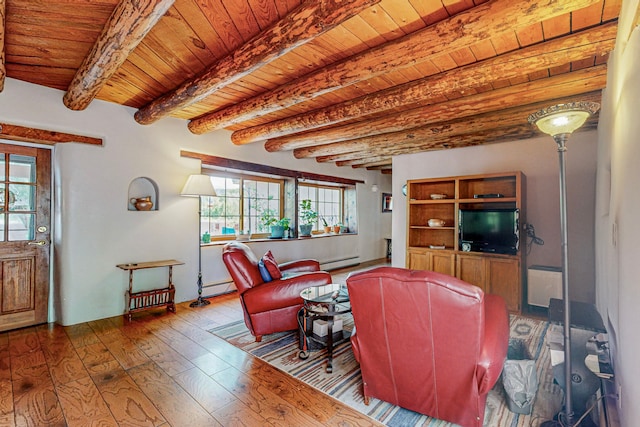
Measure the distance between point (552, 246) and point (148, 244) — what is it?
17.5ft

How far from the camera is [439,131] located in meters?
4.04

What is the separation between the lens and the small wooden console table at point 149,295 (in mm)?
3532

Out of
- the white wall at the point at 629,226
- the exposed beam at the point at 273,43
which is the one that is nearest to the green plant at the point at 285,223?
the exposed beam at the point at 273,43

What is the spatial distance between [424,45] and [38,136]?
12.7 feet

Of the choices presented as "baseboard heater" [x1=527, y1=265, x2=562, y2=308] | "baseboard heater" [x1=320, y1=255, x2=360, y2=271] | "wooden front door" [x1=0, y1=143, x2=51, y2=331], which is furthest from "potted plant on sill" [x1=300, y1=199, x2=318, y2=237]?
"wooden front door" [x1=0, y1=143, x2=51, y2=331]

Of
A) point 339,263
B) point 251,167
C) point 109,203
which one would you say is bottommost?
point 339,263

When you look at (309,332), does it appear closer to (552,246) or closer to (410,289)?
A: (410,289)

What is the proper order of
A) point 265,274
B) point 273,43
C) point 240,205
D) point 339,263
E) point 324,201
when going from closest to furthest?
point 273,43, point 265,274, point 240,205, point 339,263, point 324,201

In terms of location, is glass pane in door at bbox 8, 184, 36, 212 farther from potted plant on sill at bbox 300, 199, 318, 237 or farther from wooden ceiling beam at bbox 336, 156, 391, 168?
wooden ceiling beam at bbox 336, 156, 391, 168

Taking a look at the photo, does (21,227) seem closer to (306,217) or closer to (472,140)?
(306,217)

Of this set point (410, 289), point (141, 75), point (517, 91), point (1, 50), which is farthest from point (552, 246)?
point (1, 50)

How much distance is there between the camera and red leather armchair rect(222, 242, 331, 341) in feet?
9.37

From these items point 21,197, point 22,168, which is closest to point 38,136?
point 22,168

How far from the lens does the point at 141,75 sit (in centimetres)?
290
